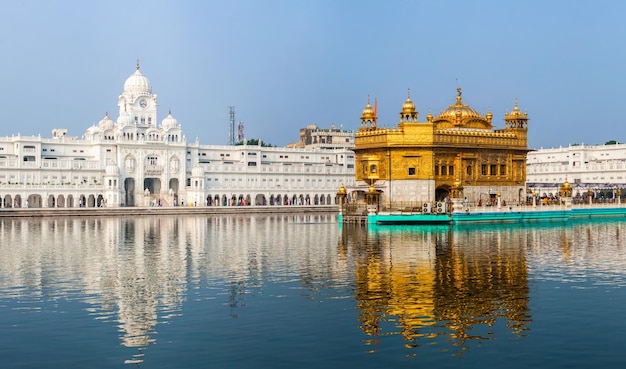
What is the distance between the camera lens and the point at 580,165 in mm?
122000

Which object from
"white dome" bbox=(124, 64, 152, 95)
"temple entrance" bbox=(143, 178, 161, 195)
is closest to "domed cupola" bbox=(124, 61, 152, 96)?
"white dome" bbox=(124, 64, 152, 95)

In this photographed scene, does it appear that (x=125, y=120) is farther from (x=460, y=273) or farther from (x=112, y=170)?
(x=460, y=273)

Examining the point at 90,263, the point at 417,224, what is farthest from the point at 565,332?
the point at 417,224

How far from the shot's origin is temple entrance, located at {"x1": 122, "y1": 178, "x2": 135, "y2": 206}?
106794 mm

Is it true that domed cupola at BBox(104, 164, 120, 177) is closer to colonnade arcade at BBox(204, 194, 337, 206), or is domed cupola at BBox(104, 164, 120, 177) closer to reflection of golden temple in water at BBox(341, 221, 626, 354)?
colonnade arcade at BBox(204, 194, 337, 206)

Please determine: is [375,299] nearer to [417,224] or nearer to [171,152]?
[417,224]

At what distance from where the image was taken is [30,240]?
4216 centimetres

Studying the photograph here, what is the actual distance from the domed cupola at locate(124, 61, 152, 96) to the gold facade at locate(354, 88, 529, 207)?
5715 centimetres

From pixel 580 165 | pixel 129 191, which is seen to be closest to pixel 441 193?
pixel 129 191

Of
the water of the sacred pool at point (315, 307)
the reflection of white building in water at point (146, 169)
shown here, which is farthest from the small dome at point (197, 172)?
the water of the sacred pool at point (315, 307)

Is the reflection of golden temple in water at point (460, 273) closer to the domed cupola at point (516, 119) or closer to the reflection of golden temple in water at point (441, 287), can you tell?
the reflection of golden temple in water at point (441, 287)

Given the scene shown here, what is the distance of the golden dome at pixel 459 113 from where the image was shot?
2630 inches

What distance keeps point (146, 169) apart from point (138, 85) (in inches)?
553

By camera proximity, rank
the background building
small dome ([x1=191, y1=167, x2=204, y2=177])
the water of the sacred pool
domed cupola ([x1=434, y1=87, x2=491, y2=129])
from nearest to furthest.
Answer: the water of the sacred pool → domed cupola ([x1=434, y1=87, x2=491, y2=129]) → small dome ([x1=191, y1=167, x2=204, y2=177]) → the background building
